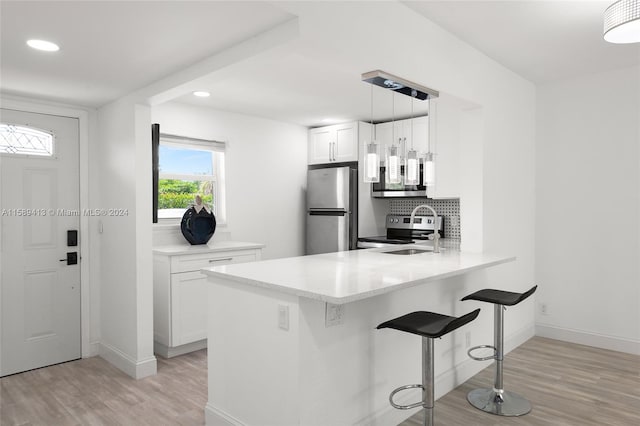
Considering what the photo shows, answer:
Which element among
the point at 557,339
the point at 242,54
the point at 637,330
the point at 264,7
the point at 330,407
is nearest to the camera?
the point at 264,7

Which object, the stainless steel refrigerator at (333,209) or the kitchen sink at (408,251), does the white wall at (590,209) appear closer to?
the kitchen sink at (408,251)

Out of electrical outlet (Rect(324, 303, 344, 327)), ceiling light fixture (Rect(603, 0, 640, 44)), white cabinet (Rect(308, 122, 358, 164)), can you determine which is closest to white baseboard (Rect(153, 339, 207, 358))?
electrical outlet (Rect(324, 303, 344, 327))

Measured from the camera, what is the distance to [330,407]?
7.16 feet

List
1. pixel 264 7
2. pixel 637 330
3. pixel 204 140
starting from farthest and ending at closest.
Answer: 1. pixel 204 140
2. pixel 637 330
3. pixel 264 7

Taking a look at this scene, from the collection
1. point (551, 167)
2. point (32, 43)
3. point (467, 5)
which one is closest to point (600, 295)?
point (551, 167)

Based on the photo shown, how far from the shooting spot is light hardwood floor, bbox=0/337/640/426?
2.69m

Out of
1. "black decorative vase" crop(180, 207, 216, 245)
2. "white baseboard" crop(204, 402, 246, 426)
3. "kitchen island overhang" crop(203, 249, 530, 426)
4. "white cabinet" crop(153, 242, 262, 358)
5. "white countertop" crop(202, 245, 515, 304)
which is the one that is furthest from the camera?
"black decorative vase" crop(180, 207, 216, 245)

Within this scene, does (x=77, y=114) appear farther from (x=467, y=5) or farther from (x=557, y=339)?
(x=557, y=339)

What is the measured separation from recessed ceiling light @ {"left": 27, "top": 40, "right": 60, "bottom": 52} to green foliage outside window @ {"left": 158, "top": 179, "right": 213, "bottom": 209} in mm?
1875

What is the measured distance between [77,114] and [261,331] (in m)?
2.99

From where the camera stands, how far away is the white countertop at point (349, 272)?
77.2 inches

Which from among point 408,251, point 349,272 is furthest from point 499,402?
point 349,272

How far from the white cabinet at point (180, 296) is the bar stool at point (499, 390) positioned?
2339mm

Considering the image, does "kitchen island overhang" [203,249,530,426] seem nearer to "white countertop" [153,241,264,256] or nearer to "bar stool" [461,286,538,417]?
"bar stool" [461,286,538,417]
